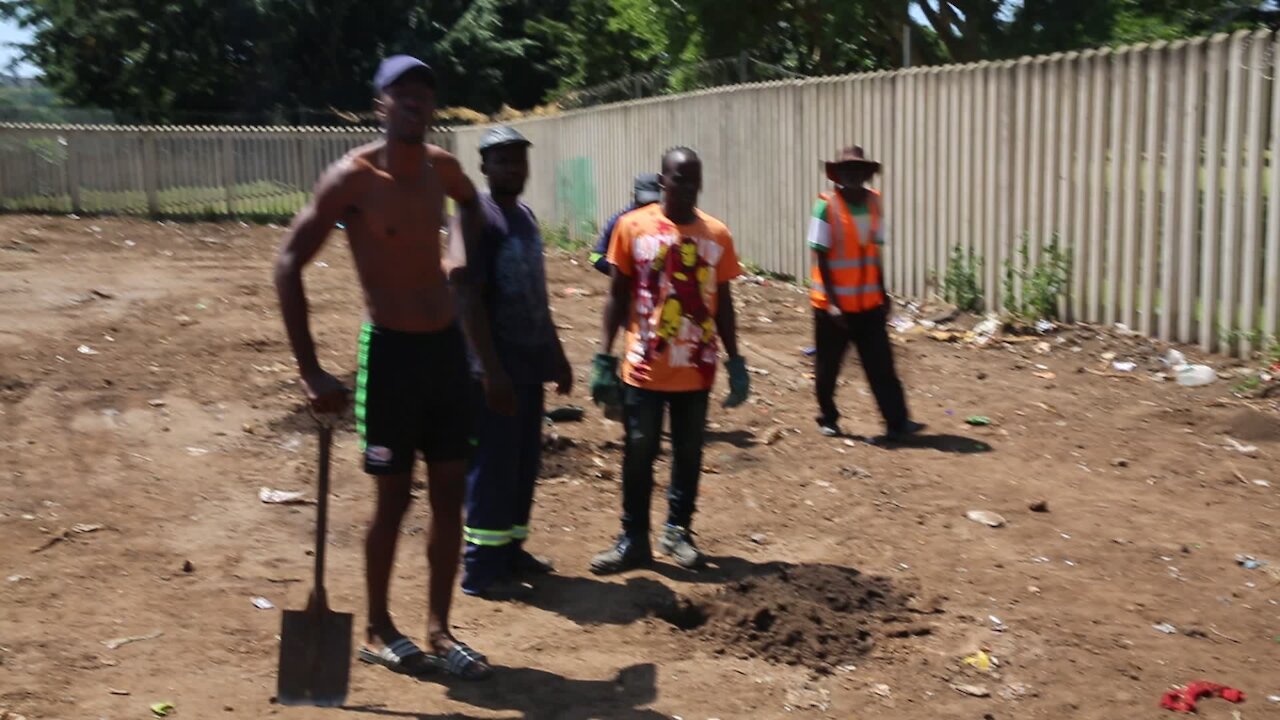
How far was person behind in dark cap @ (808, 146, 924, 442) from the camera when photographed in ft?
25.6

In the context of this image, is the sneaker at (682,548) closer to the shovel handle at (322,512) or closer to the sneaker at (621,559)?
the sneaker at (621,559)

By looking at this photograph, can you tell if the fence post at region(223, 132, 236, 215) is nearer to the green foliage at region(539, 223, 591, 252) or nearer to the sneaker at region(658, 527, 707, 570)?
the green foliage at region(539, 223, 591, 252)

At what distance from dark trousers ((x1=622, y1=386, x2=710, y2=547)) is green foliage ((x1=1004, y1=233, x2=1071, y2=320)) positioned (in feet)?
17.7

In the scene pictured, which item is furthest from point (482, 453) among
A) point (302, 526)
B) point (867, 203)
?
point (867, 203)

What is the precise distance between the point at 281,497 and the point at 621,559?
1.84 metres

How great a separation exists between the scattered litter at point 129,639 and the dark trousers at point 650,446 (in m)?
1.80

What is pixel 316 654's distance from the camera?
4.31 meters

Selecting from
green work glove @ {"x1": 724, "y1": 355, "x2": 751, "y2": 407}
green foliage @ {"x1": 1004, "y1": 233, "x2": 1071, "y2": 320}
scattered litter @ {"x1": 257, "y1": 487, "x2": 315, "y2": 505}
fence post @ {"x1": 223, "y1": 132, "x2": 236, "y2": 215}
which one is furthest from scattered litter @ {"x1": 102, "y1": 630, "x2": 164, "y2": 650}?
fence post @ {"x1": 223, "y1": 132, "x2": 236, "y2": 215}

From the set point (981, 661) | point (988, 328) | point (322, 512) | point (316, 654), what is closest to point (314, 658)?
point (316, 654)

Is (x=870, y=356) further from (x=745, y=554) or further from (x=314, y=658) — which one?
(x=314, y=658)

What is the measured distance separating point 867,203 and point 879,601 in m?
3.11

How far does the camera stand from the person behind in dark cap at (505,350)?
17.4 ft

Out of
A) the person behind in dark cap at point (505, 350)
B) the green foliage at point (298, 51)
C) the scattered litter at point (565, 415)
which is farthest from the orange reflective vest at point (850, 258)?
the green foliage at point (298, 51)

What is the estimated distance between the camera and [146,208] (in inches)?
918
